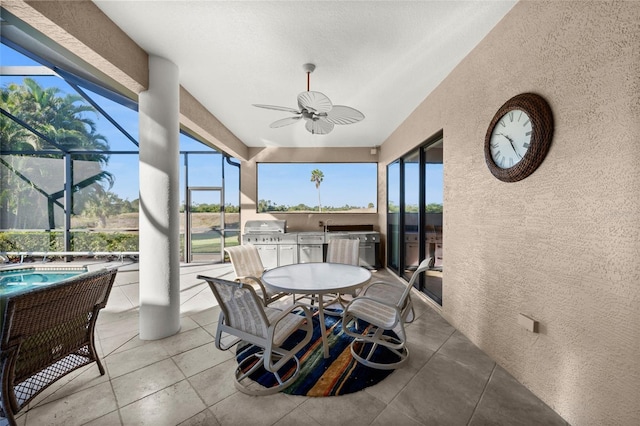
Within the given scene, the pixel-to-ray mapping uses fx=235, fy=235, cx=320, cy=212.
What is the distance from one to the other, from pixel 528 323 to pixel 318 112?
2.52m

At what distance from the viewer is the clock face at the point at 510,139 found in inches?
68.8

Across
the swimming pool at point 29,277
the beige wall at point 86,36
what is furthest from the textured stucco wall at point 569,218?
the swimming pool at point 29,277

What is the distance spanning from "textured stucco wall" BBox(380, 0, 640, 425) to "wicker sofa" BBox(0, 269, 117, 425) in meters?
3.21

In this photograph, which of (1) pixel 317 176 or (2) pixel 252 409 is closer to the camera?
(2) pixel 252 409

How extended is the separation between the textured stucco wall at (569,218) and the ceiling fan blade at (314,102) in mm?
1465

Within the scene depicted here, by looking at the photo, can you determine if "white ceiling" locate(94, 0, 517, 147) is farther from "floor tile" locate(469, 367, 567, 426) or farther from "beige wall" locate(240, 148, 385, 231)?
"floor tile" locate(469, 367, 567, 426)

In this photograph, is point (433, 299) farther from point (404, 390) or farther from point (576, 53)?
point (576, 53)

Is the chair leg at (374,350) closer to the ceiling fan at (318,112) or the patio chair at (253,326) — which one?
the patio chair at (253,326)

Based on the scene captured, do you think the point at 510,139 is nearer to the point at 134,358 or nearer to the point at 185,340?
the point at 185,340

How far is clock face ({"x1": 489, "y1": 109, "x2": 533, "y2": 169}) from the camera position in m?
1.75

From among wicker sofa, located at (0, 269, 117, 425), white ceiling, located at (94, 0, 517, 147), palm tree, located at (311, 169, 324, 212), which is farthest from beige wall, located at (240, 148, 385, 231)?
wicker sofa, located at (0, 269, 117, 425)

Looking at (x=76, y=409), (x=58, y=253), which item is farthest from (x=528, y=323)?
(x=58, y=253)

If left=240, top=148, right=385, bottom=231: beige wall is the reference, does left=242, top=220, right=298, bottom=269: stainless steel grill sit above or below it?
below

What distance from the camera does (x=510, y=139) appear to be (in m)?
1.87
